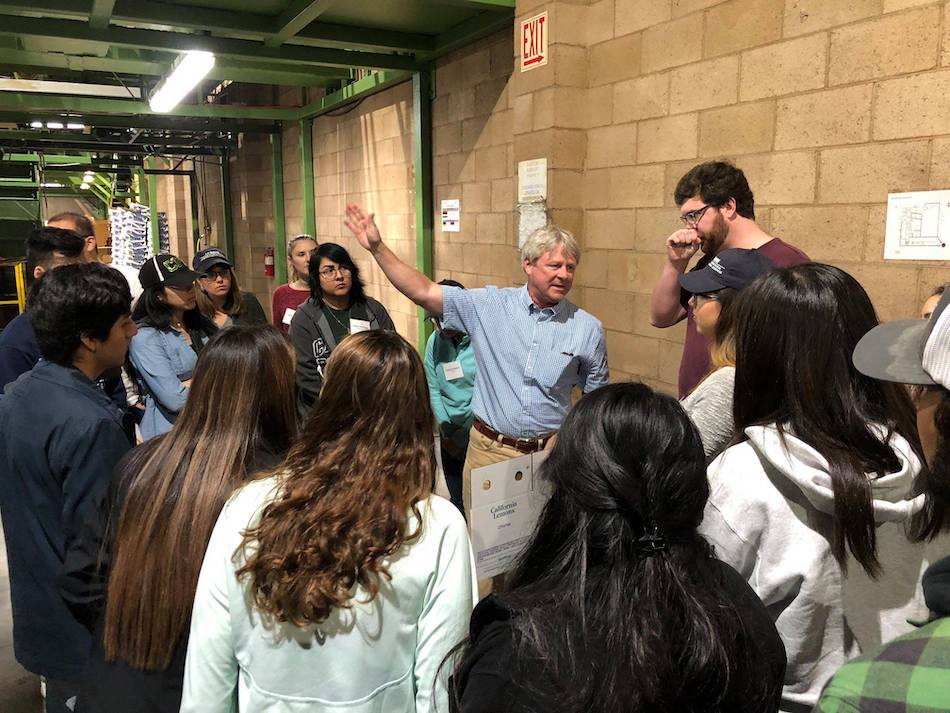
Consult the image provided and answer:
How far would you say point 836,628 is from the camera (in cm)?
121

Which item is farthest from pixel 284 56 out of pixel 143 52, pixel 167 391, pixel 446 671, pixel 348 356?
pixel 446 671

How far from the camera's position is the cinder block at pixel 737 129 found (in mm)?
2906

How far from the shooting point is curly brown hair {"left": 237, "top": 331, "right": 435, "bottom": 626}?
3.60 ft

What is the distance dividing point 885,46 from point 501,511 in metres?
2.27

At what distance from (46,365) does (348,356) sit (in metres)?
0.98

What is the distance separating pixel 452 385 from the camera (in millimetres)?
3176

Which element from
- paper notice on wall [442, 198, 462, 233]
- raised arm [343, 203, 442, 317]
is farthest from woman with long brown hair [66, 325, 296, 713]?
paper notice on wall [442, 198, 462, 233]

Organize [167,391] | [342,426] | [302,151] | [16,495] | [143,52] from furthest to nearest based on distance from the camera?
[302,151]
[143,52]
[167,391]
[16,495]
[342,426]

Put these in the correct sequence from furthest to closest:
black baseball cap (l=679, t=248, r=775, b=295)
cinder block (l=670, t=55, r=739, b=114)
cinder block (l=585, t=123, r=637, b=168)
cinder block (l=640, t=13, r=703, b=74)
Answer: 1. cinder block (l=585, t=123, r=637, b=168)
2. cinder block (l=640, t=13, r=703, b=74)
3. cinder block (l=670, t=55, r=739, b=114)
4. black baseball cap (l=679, t=248, r=775, b=295)

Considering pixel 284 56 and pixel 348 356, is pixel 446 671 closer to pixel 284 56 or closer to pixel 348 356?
pixel 348 356

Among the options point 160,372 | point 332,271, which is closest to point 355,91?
point 332,271

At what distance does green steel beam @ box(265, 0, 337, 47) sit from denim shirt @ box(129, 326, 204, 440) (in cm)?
264

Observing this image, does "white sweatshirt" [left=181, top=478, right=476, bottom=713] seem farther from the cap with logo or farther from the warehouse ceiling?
the warehouse ceiling

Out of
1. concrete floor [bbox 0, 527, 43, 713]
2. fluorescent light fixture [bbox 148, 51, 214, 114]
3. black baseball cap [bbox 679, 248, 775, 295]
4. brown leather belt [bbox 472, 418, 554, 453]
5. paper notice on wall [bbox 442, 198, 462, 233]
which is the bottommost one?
concrete floor [bbox 0, 527, 43, 713]
